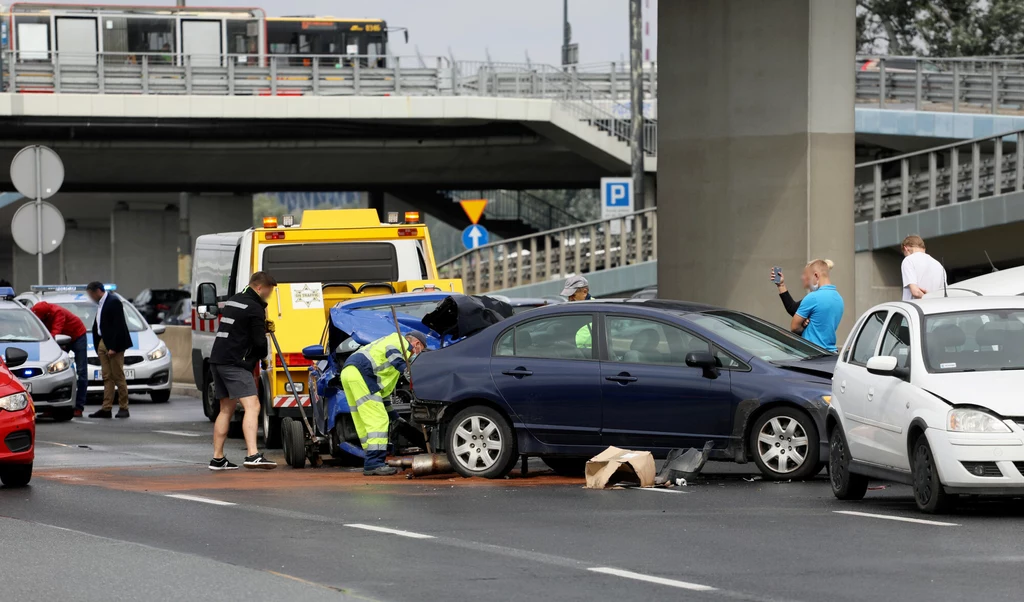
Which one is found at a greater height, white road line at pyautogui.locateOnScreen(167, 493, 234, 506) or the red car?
the red car

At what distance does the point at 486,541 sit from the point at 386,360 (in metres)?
4.58

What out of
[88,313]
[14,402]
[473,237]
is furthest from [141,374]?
[14,402]

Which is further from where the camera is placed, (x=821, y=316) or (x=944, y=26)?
(x=944, y=26)

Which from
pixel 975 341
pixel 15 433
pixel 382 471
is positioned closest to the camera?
pixel 975 341

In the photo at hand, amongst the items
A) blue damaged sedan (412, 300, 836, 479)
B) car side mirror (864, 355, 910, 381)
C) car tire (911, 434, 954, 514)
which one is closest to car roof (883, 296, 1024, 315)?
car side mirror (864, 355, 910, 381)

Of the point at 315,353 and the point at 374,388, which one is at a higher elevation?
the point at 315,353

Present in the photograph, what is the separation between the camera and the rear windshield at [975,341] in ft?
35.1

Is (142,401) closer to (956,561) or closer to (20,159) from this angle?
(20,159)

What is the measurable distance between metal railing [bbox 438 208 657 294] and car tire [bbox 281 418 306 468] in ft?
61.1

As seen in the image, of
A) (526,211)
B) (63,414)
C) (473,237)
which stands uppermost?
(526,211)

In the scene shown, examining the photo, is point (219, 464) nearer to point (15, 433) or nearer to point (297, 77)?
point (15, 433)

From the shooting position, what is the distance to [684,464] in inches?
510

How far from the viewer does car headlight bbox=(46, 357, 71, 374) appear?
A: 21.5m

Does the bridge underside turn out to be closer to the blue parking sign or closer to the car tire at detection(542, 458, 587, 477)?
the blue parking sign
